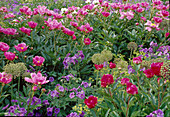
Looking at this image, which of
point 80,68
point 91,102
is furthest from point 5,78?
point 80,68

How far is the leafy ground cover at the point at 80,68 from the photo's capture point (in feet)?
5.17

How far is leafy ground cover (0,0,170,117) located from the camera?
5.17ft

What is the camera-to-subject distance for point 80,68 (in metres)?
2.79

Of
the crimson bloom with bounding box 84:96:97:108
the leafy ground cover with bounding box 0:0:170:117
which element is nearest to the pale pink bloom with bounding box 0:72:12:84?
the leafy ground cover with bounding box 0:0:170:117

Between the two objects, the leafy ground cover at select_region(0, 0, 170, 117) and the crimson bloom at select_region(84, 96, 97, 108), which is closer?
the crimson bloom at select_region(84, 96, 97, 108)

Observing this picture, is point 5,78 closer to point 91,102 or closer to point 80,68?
point 91,102

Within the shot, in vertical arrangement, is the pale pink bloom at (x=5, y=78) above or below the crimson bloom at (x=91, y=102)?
above

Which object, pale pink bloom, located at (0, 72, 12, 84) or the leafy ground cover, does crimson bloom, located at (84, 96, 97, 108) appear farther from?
pale pink bloom, located at (0, 72, 12, 84)

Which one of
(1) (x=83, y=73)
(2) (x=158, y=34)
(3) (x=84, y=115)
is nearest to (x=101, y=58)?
(1) (x=83, y=73)

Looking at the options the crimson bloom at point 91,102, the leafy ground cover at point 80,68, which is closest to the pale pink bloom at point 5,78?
the leafy ground cover at point 80,68

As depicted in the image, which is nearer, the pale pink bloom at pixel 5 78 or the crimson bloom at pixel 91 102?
the crimson bloom at pixel 91 102

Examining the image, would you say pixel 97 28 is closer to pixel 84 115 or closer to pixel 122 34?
pixel 122 34

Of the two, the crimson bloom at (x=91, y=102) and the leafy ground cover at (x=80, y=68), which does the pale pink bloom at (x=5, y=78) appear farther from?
the crimson bloom at (x=91, y=102)

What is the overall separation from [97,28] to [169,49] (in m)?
1.61
